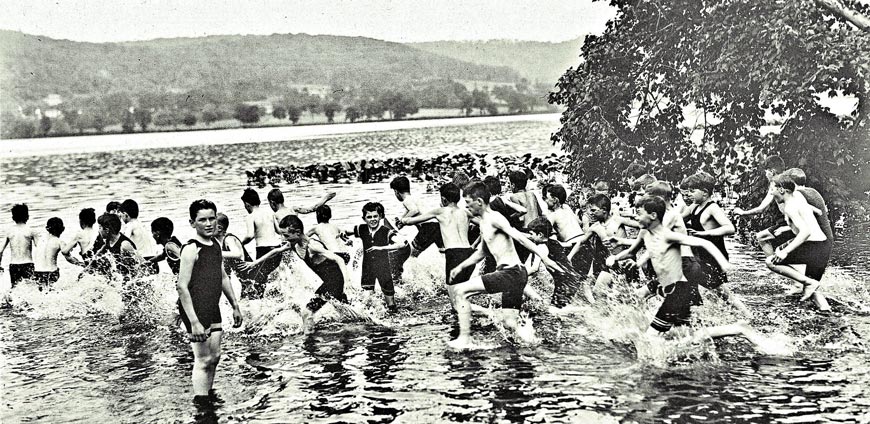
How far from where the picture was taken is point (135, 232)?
10.5 meters

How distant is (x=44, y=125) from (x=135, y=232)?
78351 mm

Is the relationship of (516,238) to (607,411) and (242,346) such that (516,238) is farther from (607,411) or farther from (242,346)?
(242,346)

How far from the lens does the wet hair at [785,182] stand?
30.7 feet

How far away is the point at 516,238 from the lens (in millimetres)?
8102

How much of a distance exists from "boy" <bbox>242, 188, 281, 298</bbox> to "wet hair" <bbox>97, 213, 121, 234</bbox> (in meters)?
1.50

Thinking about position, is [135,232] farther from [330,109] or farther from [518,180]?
[330,109]

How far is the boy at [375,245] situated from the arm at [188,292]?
352cm

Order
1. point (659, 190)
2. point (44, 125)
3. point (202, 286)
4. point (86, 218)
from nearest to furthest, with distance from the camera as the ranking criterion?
point (202, 286), point (659, 190), point (86, 218), point (44, 125)

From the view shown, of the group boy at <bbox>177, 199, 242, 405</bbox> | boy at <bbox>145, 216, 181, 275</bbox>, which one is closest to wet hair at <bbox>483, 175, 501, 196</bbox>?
boy at <bbox>145, 216, 181, 275</bbox>

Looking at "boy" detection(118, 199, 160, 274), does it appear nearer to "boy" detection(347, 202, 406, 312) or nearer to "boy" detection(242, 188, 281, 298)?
"boy" detection(242, 188, 281, 298)

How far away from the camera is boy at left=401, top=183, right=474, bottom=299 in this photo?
928 cm

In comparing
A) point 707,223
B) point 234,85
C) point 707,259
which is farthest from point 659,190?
point 234,85

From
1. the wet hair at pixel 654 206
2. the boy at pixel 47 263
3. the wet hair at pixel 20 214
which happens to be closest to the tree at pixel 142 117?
the wet hair at pixel 20 214

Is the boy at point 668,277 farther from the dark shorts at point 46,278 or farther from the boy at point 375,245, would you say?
the dark shorts at point 46,278
